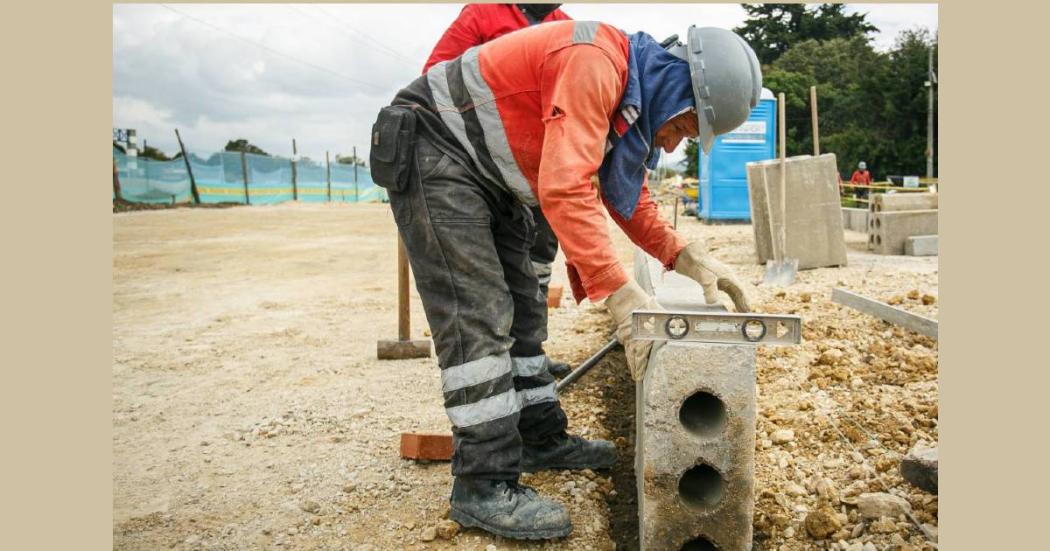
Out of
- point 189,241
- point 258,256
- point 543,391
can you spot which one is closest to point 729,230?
point 258,256

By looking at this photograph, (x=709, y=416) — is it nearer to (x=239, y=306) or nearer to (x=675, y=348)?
(x=675, y=348)

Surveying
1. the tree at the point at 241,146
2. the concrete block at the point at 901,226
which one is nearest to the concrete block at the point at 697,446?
the concrete block at the point at 901,226

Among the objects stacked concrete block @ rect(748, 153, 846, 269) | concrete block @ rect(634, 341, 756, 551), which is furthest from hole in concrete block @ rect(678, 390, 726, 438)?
stacked concrete block @ rect(748, 153, 846, 269)

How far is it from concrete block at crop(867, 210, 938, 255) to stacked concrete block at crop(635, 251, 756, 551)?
812 centimetres

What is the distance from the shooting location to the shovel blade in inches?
293

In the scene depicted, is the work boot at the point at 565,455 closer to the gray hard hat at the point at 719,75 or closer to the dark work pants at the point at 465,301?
the dark work pants at the point at 465,301

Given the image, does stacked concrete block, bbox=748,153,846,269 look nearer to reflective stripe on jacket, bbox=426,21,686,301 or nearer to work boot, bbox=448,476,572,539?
reflective stripe on jacket, bbox=426,21,686,301

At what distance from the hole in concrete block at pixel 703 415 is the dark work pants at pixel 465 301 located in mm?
589

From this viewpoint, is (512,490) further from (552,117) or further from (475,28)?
(475,28)

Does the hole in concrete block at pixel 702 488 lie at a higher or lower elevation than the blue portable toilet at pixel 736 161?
lower

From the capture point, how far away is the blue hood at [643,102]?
2.40 m

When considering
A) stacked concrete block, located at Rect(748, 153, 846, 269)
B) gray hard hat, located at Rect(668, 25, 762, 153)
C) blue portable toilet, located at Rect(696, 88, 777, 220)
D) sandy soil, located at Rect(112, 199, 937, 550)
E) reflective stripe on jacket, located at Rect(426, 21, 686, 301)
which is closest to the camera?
reflective stripe on jacket, located at Rect(426, 21, 686, 301)

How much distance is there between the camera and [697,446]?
2.39 m

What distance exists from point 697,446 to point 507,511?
0.68m
